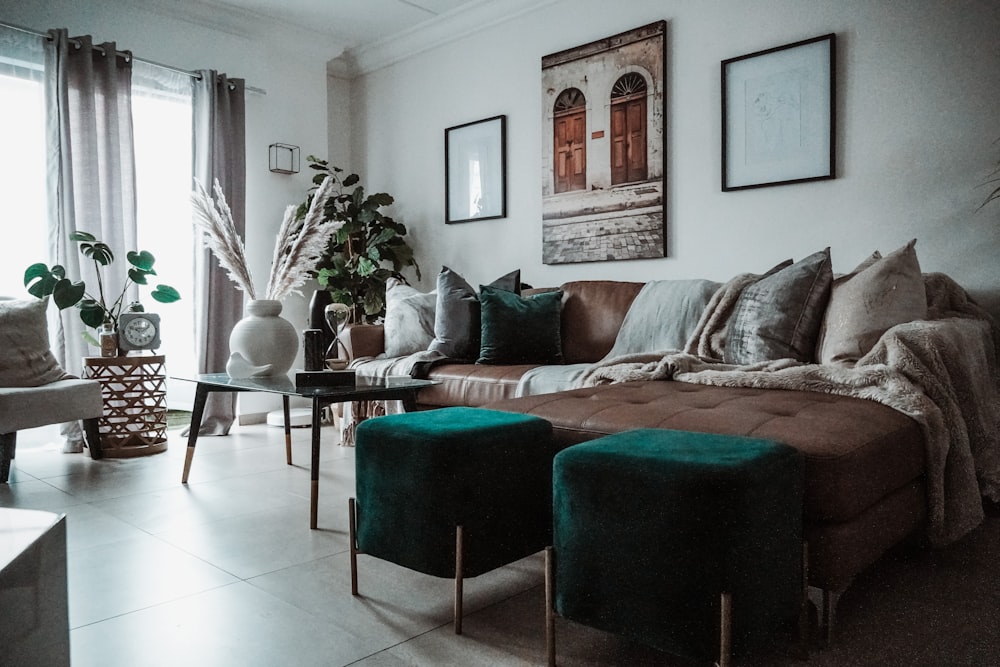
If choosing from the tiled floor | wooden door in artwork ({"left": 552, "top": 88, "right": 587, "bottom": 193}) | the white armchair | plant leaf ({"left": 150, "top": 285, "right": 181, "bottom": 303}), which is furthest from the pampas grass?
wooden door in artwork ({"left": 552, "top": 88, "right": 587, "bottom": 193})

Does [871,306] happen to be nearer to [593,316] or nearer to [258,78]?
[593,316]

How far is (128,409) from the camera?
375cm

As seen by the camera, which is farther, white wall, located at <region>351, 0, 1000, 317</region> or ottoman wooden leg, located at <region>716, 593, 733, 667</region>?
white wall, located at <region>351, 0, 1000, 317</region>

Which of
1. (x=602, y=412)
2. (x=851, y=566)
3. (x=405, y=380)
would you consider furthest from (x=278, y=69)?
(x=851, y=566)

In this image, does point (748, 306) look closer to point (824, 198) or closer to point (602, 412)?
point (824, 198)

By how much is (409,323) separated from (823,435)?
8.77 ft

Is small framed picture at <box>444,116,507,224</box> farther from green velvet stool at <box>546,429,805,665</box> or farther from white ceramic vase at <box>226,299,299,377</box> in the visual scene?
green velvet stool at <box>546,429,805,665</box>

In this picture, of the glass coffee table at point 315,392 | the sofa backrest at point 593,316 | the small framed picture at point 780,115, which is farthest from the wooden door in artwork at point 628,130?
the glass coffee table at point 315,392

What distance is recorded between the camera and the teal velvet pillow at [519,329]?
3.48 m

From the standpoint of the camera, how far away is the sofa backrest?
11.5 ft

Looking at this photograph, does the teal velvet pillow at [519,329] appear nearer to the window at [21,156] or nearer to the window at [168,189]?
the window at [168,189]

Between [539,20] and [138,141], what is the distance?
98.4 inches

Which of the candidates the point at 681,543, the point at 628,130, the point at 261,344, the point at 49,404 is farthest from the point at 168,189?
the point at 681,543

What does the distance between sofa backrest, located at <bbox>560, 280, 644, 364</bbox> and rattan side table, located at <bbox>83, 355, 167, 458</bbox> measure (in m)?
2.13
